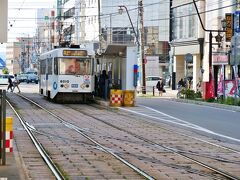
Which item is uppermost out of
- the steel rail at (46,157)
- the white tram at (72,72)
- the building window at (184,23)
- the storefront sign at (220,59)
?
the building window at (184,23)

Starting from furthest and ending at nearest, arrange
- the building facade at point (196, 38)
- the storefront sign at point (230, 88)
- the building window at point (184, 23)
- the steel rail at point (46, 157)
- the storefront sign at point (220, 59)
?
the building window at point (184, 23)
the building facade at point (196, 38)
the storefront sign at point (220, 59)
the storefront sign at point (230, 88)
the steel rail at point (46, 157)

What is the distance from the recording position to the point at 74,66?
37.8 metres

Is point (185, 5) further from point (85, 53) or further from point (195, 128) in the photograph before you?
point (195, 128)

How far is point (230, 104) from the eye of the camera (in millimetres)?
38906

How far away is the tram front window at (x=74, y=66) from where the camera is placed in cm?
3762

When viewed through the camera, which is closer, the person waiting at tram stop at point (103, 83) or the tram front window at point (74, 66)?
the tram front window at point (74, 66)

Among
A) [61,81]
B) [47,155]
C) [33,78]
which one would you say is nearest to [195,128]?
[47,155]

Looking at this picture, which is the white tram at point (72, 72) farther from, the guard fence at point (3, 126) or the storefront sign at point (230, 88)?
the guard fence at point (3, 126)

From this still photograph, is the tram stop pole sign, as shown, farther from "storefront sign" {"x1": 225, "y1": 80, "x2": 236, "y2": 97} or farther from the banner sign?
"storefront sign" {"x1": 225, "y1": 80, "x2": 236, "y2": 97}

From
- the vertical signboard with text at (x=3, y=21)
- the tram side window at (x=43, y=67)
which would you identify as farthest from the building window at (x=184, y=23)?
the vertical signboard with text at (x=3, y=21)

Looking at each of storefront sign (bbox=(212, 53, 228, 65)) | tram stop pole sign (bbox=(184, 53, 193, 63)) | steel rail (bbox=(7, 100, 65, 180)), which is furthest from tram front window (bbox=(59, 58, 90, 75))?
tram stop pole sign (bbox=(184, 53, 193, 63))

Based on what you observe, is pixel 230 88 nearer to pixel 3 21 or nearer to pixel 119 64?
pixel 119 64

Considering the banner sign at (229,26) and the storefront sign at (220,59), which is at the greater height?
the banner sign at (229,26)

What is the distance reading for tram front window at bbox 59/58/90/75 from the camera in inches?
1481
